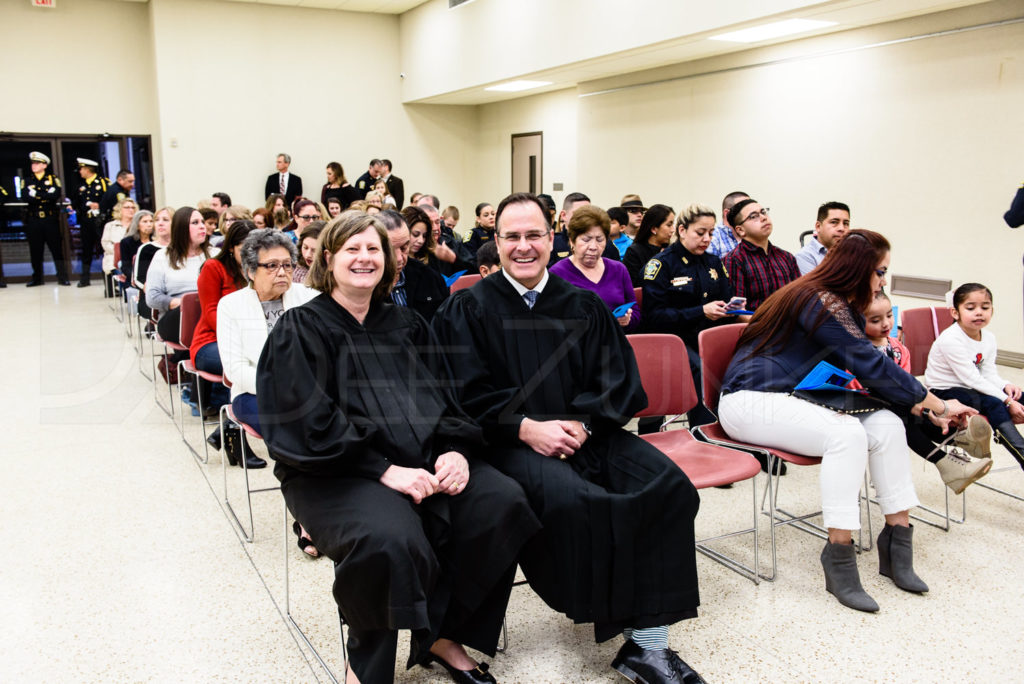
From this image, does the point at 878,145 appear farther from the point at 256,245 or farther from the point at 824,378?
the point at 256,245

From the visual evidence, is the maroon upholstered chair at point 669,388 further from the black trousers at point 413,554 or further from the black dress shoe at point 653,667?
the black trousers at point 413,554

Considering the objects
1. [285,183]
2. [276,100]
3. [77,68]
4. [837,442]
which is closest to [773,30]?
[837,442]

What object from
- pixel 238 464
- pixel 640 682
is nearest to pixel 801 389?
pixel 640 682

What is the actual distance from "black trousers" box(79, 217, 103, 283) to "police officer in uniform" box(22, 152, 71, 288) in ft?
1.21

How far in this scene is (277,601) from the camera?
2963mm

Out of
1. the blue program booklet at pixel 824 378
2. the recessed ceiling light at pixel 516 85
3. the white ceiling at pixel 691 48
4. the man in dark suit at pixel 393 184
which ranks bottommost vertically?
the blue program booklet at pixel 824 378

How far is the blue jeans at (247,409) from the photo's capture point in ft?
10.9

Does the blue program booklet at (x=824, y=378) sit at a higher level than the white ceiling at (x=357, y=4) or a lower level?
lower

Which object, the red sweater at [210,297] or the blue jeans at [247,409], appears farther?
the red sweater at [210,297]

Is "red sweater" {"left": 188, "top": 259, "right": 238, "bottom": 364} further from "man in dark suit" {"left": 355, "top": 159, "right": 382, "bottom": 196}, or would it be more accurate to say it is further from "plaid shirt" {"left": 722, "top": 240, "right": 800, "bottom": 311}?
"man in dark suit" {"left": 355, "top": 159, "right": 382, "bottom": 196}

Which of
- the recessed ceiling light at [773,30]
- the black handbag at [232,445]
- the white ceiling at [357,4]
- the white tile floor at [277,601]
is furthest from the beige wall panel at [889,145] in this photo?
the black handbag at [232,445]

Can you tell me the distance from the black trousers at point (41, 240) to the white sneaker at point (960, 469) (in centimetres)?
1245

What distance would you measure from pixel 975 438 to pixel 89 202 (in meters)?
12.5

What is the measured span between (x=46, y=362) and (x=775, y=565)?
6441 millimetres
